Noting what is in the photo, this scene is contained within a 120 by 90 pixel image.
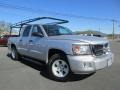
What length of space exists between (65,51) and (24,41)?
3.21m

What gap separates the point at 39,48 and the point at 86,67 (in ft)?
7.62

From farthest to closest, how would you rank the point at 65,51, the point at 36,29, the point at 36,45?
1. the point at 36,29
2. the point at 36,45
3. the point at 65,51

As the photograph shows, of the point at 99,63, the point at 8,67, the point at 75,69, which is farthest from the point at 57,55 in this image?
the point at 8,67

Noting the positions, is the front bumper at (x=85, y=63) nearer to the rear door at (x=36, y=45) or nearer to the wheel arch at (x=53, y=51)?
the wheel arch at (x=53, y=51)

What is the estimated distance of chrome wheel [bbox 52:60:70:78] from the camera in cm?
714

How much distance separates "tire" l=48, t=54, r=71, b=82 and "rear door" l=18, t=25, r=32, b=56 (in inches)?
88.5

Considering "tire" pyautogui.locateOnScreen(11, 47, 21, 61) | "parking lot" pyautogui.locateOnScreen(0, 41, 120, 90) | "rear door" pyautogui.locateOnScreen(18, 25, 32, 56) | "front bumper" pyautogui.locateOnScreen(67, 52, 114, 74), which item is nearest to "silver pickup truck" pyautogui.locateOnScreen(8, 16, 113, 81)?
"front bumper" pyautogui.locateOnScreen(67, 52, 114, 74)

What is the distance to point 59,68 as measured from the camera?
7.36 metres

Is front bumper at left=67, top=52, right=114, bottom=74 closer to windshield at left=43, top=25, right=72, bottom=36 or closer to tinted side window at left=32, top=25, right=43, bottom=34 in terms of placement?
windshield at left=43, top=25, right=72, bottom=36

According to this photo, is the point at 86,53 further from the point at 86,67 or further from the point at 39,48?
the point at 39,48

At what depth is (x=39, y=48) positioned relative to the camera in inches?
325

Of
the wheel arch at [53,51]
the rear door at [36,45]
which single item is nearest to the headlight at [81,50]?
the wheel arch at [53,51]

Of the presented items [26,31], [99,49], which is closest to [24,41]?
[26,31]

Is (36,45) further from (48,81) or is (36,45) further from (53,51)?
(48,81)
